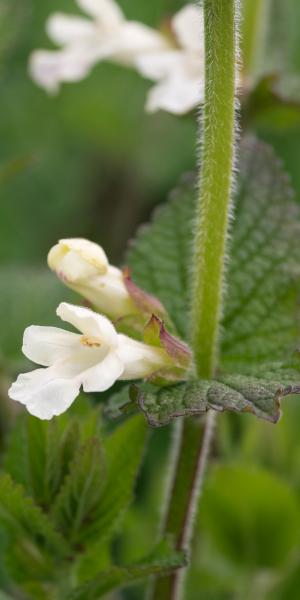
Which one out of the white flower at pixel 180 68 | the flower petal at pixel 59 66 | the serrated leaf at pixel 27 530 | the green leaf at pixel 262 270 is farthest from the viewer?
the flower petal at pixel 59 66

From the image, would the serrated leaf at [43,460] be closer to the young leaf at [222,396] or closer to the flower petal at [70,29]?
the young leaf at [222,396]

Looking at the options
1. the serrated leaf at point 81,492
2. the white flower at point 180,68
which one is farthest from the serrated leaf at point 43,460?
the white flower at point 180,68

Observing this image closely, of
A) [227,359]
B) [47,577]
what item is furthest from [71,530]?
[227,359]

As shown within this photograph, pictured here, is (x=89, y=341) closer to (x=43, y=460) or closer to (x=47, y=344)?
(x=47, y=344)

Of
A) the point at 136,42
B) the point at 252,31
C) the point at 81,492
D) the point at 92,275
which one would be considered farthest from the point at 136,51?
the point at 81,492

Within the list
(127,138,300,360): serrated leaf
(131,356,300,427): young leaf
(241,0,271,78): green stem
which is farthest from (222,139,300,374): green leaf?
(241,0,271,78): green stem

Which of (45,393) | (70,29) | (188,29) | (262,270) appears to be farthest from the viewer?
(70,29)
